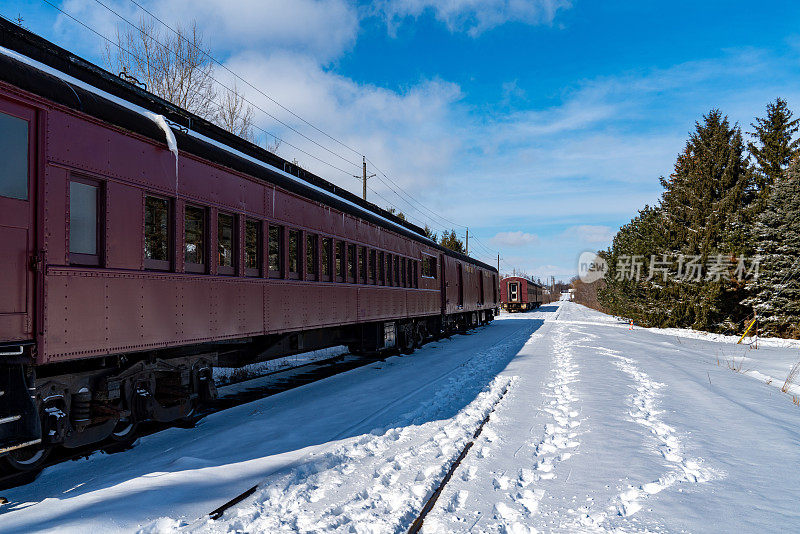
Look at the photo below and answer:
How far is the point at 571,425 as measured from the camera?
6137 mm

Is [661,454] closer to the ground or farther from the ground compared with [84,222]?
closer to the ground

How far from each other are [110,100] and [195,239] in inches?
69.5

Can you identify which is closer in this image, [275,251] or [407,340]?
[275,251]

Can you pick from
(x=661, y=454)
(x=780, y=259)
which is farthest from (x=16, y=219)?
(x=780, y=259)

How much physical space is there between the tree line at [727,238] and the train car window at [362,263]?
639 inches

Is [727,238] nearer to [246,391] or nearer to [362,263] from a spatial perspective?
[362,263]

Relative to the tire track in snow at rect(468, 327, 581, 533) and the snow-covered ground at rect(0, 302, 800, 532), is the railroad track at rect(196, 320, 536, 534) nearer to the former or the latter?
the snow-covered ground at rect(0, 302, 800, 532)

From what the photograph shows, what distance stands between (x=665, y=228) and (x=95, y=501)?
2575 cm

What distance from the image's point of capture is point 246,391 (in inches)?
329

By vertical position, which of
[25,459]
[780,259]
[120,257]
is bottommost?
[25,459]

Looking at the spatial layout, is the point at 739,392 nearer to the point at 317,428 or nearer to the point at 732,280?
the point at 317,428

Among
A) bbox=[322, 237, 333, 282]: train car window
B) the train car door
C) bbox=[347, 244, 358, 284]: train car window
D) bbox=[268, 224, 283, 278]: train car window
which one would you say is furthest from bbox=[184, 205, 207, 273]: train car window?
bbox=[347, 244, 358, 284]: train car window

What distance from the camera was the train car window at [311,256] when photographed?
8.41 m

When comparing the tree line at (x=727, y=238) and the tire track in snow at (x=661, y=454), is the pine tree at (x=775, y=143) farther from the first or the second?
the tire track in snow at (x=661, y=454)
